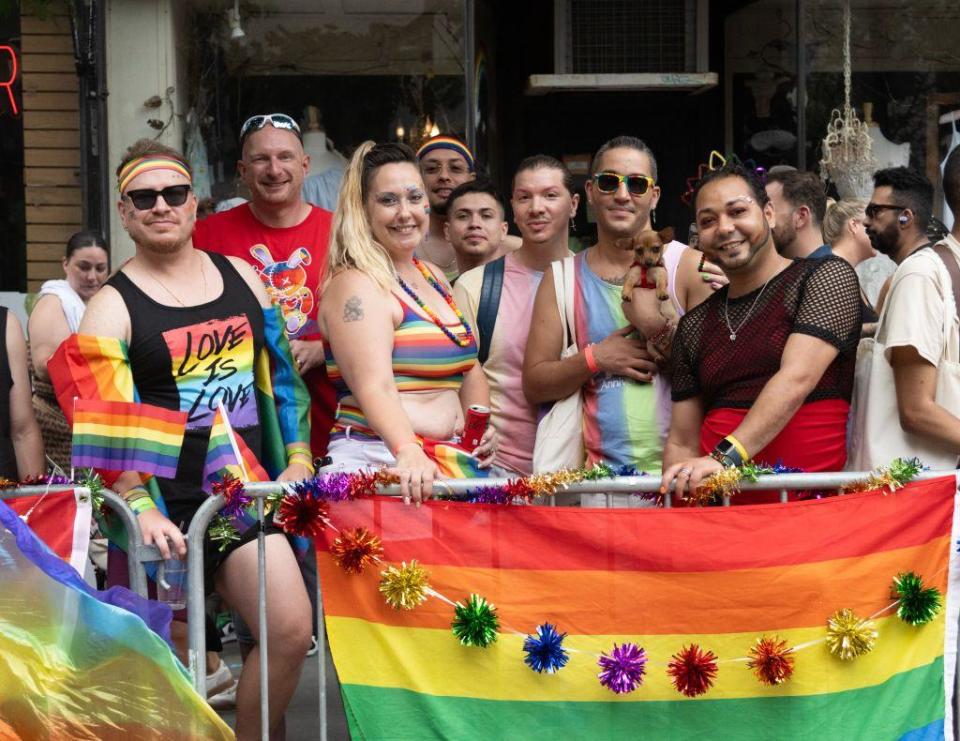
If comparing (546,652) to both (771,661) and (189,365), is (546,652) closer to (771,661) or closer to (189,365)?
(771,661)

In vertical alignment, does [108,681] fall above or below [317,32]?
below

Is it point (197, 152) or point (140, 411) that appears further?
point (197, 152)

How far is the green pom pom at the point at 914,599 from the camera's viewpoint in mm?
4281

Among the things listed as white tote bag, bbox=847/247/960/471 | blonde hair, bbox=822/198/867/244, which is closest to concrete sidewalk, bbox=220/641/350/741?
white tote bag, bbox=847/247/960/471

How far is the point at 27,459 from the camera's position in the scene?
5359 millimetres

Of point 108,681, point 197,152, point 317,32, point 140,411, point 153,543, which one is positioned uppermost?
point 317,32

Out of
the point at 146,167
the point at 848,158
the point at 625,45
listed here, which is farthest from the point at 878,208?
the point at 625,45

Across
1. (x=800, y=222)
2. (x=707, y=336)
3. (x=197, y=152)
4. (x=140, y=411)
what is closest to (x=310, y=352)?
(x=140, y=411)

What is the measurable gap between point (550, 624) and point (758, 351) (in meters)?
1.16

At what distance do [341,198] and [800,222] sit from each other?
6.36 feet

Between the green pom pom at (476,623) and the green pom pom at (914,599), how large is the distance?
4.07ft

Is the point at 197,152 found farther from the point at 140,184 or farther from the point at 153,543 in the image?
the point at 153,543

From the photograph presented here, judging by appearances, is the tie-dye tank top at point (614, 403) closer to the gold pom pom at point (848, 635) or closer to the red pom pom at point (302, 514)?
the gold pom pom at point (848, 635)

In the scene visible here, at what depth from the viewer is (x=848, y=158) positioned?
9188mm
